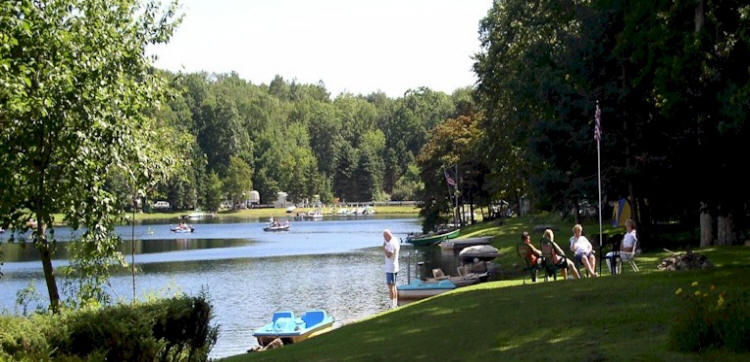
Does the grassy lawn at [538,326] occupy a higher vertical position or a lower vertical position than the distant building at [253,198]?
lower

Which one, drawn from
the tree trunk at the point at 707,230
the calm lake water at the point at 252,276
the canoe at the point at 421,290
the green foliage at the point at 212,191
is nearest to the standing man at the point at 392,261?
the calm lake water at the point at 252,276

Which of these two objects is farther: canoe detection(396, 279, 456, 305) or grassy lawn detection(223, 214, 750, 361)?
canoe detection(396, 279, 456, 305)

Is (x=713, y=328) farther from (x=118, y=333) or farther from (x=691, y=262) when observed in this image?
(x=691, y=262)

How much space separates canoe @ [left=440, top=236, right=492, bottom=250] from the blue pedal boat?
27608 mm

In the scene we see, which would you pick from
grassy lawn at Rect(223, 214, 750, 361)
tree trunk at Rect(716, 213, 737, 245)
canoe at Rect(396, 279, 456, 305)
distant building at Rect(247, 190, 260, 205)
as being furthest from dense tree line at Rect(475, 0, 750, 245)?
distant building at Rect(247, 190, 260, 205)

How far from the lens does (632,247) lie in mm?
20375

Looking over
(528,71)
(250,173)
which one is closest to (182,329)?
(528,71)

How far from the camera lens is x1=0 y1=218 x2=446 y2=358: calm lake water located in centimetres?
3070

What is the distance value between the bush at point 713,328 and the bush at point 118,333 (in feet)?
19.5

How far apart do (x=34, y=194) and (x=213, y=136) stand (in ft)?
544

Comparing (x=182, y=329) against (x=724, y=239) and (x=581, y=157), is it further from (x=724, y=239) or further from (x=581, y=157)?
(x=581, y=157)

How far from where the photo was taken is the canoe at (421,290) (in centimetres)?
2762

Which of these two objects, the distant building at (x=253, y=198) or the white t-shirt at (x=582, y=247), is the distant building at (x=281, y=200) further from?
the white t-shirt at (x=582, y=247)

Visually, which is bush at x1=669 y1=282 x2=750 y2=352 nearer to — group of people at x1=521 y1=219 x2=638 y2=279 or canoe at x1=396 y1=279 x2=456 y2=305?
group of people at x1=521 y1=219 x2=638 y2=279
